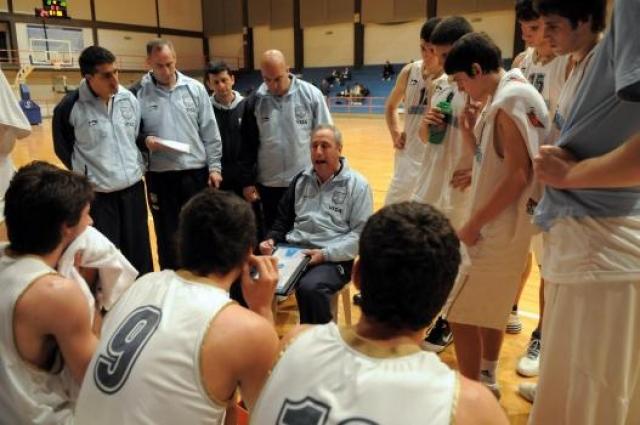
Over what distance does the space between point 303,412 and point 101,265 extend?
4.45ft

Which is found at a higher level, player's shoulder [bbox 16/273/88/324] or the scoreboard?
the scoreboard

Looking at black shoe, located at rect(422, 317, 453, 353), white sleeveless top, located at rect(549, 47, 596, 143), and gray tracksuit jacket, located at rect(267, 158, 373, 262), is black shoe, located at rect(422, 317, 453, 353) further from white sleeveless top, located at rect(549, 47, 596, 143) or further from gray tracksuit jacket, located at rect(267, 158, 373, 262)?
white sleeveless top, located at rect(549, 47, 596, 143)

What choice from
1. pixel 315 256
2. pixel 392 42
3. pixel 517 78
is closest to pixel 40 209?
pixel 315 256

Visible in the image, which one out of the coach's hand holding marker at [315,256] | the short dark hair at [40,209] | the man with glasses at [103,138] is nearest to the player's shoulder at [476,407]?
the short dark hair at [40,209]

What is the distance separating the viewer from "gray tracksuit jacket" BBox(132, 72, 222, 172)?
3924 millimetres

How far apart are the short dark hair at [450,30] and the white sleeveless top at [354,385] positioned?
7.42 feet

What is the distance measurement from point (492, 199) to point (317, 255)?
113 centimetres

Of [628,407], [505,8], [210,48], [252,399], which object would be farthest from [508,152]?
[210,48]

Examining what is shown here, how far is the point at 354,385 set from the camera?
3.27 ft

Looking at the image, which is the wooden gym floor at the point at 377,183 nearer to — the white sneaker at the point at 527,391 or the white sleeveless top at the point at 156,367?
the white sneaker at the point at 527,391

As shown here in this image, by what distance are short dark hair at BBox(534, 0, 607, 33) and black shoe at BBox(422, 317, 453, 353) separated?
6.94 feet

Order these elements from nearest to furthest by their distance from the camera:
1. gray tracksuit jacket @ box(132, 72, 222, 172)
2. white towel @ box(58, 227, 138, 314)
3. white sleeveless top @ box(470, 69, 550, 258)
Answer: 1. white towel @ box(58, 227, 138, 314)
2. white sleeveless top @ box(470, 69, 550, 258)
3. gray tracksuit jacket @ box(132, 72, 222, 172)

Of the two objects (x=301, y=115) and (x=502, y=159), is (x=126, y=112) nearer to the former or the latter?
(x=301, y=115)

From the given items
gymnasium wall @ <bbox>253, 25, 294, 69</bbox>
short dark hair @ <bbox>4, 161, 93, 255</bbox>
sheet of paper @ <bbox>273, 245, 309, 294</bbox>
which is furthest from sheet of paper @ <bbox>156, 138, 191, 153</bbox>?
gymnasium wall @ <bbox>253, 25, 294, 69</bbox>
